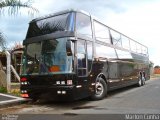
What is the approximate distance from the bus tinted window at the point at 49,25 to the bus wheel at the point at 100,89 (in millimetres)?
2885

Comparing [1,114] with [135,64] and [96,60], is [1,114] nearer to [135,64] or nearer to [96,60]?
[96,60]

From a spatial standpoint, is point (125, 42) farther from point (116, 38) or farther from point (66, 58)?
point (66, 58)

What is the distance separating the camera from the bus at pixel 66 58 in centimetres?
1114

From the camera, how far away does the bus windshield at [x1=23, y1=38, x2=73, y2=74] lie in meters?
11.2

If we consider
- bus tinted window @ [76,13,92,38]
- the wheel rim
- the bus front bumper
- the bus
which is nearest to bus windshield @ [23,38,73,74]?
the bus

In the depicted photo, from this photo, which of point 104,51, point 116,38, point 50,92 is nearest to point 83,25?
point 104,51

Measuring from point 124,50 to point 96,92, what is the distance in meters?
5.42

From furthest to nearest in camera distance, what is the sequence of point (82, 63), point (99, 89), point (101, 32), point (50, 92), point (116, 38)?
point (116, 38)
point (101, 32)
point (99, 89)
point (82, 63)
point (50, 92)

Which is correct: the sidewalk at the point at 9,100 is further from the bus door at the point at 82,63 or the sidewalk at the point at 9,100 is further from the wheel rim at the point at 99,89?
the wheel rim at the point at 99,89

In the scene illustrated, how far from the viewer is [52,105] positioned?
40.0 ft

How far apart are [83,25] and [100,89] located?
290 centimetres

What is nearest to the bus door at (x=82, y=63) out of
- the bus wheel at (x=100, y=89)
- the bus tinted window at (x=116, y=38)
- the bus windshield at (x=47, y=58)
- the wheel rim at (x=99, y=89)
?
the bus windshield at (x=47, y=58)

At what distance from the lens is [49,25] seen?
1235 cm

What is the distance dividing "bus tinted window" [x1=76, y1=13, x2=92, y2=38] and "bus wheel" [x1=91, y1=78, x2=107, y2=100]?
2045mm
